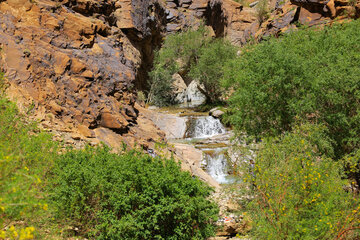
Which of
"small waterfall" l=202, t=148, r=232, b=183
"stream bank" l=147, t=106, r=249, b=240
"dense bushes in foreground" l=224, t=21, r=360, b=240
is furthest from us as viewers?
"small waterfall" l=202, t=148, r=232, b=183

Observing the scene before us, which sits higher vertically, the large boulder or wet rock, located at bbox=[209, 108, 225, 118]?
wet rock, located at bbox=[209, 108, 225, 118]

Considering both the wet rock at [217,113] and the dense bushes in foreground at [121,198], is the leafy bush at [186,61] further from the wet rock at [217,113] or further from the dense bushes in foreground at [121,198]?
the dense bushes in foreground at [121,198]

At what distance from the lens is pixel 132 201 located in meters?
6.40

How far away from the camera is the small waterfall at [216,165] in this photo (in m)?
16.7

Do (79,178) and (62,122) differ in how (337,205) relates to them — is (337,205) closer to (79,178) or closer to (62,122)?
(79,178)

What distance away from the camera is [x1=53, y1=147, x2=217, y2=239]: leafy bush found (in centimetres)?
614

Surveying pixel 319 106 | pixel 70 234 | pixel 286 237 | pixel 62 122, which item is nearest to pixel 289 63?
pixel 319 106

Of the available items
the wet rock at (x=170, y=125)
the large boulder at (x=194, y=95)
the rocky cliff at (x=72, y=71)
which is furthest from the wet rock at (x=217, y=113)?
the large boulder at (x=194, y=95)

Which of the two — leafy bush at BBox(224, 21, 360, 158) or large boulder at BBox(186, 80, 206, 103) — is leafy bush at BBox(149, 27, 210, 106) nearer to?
large boulder at BBox(186, 80, 206, 103)

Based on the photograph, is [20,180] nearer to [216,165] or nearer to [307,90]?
[307,90]

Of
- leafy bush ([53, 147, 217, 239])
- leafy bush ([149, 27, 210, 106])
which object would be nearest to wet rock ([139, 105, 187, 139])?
leafy bush ([149, 27, 210, 106])

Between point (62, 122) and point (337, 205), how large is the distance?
898cm

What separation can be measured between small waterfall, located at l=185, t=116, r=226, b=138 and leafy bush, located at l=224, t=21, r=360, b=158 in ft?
30.5

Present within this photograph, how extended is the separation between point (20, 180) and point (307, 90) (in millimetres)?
11472
